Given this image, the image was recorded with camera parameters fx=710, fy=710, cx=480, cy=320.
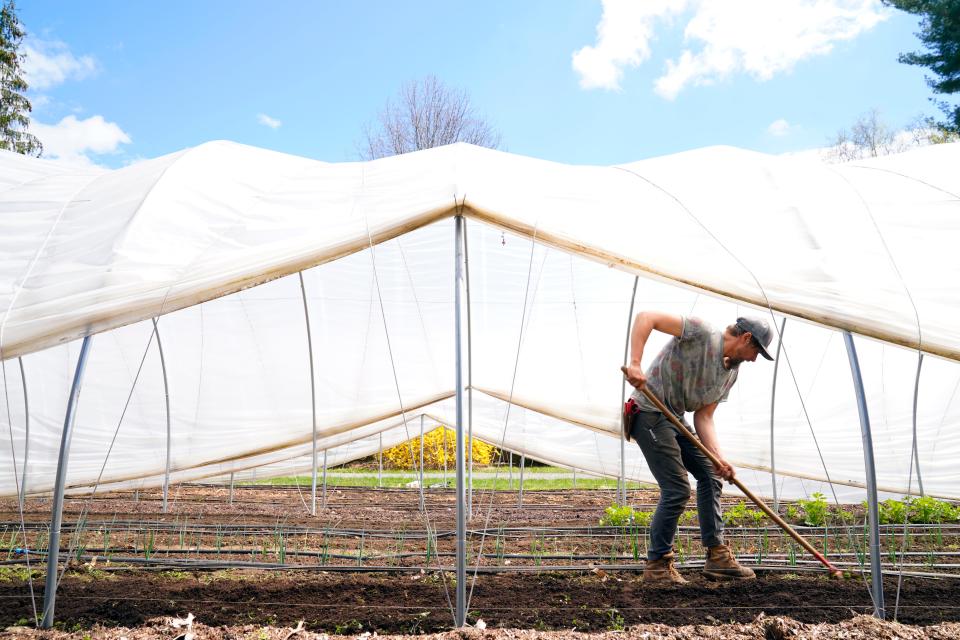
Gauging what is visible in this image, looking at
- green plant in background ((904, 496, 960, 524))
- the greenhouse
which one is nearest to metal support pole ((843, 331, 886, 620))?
the greenhouse

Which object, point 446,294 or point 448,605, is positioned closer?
point 448,605

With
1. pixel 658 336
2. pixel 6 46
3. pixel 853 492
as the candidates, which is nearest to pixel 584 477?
pixel 853 492

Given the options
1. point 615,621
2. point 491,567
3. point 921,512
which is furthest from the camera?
Answer: point 921,512

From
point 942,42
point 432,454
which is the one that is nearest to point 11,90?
point 432,454

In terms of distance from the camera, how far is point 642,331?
4082mm

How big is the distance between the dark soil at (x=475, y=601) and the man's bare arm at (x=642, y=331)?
124 centimetres

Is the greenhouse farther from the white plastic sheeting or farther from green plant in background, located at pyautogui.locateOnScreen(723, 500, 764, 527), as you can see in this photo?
green plant in background, located at pyautogui.locateOnScreen(723, 500, 764, 527)

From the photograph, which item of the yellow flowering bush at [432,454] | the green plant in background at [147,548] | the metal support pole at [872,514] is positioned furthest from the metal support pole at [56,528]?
the yellow flowering bush at [432,454]

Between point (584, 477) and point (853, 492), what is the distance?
7931mm

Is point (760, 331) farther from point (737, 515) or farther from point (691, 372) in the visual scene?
point (737, 515)

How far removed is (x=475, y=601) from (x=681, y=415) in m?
1.77

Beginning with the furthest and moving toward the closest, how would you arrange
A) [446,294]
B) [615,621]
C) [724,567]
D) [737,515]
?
[446,294] < [737,515] < [724,567] < [615,621]

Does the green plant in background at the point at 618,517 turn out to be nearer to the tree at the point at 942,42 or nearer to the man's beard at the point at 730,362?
the man's beard at the point at 730,362

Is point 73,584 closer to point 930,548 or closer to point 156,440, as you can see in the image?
point 156,440
